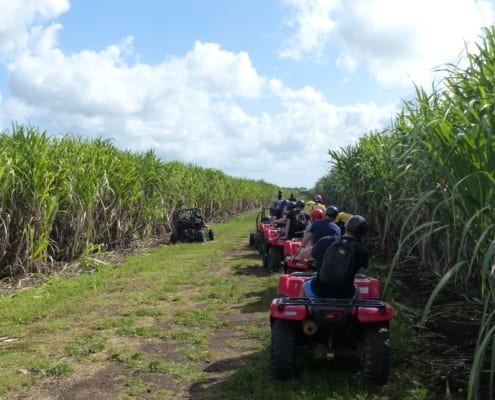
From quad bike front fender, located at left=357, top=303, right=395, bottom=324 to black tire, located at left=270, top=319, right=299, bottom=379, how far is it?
21.5 inches

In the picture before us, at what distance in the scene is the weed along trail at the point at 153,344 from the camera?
12.7ft

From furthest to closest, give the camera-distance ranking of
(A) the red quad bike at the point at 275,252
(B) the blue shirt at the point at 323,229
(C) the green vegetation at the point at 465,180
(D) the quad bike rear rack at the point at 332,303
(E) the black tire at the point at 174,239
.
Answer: (E) the black tire at the point at 174,239, (A) the red quad bike at the point at 275,252, (B) the blue shirt at the point at 323,229, (D) the quad bike rear rack at the point at 332,303, (C) the green vegetation at the point at 465,180

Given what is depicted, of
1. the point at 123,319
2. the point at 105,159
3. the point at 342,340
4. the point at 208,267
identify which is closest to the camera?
the point at 342,340

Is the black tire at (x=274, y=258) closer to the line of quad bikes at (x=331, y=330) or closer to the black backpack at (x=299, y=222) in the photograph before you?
the black backpack at (x=299, y=222)

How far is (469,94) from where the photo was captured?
13.9 ft

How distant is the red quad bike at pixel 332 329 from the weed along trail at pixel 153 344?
0.61 feet

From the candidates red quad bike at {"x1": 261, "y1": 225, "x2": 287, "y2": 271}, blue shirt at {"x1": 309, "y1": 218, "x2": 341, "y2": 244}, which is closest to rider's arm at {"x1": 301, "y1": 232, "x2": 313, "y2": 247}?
blue shirt at {"x1": 309, "y1": 218, "x2": 341, "y2": 244}

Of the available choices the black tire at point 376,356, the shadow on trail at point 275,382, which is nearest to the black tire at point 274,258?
the shadow on trail at point 275,382

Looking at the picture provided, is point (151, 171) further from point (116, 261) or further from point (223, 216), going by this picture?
point (223, 216)

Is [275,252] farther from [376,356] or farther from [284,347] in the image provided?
[376,356]

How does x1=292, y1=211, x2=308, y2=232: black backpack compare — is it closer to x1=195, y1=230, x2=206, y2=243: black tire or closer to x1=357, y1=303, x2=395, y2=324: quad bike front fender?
x1=357, y1=303, x2=395, y2=324: quad bike front fender

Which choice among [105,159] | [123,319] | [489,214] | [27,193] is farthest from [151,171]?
[489,214]

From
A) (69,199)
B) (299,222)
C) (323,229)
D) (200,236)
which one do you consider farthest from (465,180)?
(200,236)

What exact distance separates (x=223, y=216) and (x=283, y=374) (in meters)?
22.7
